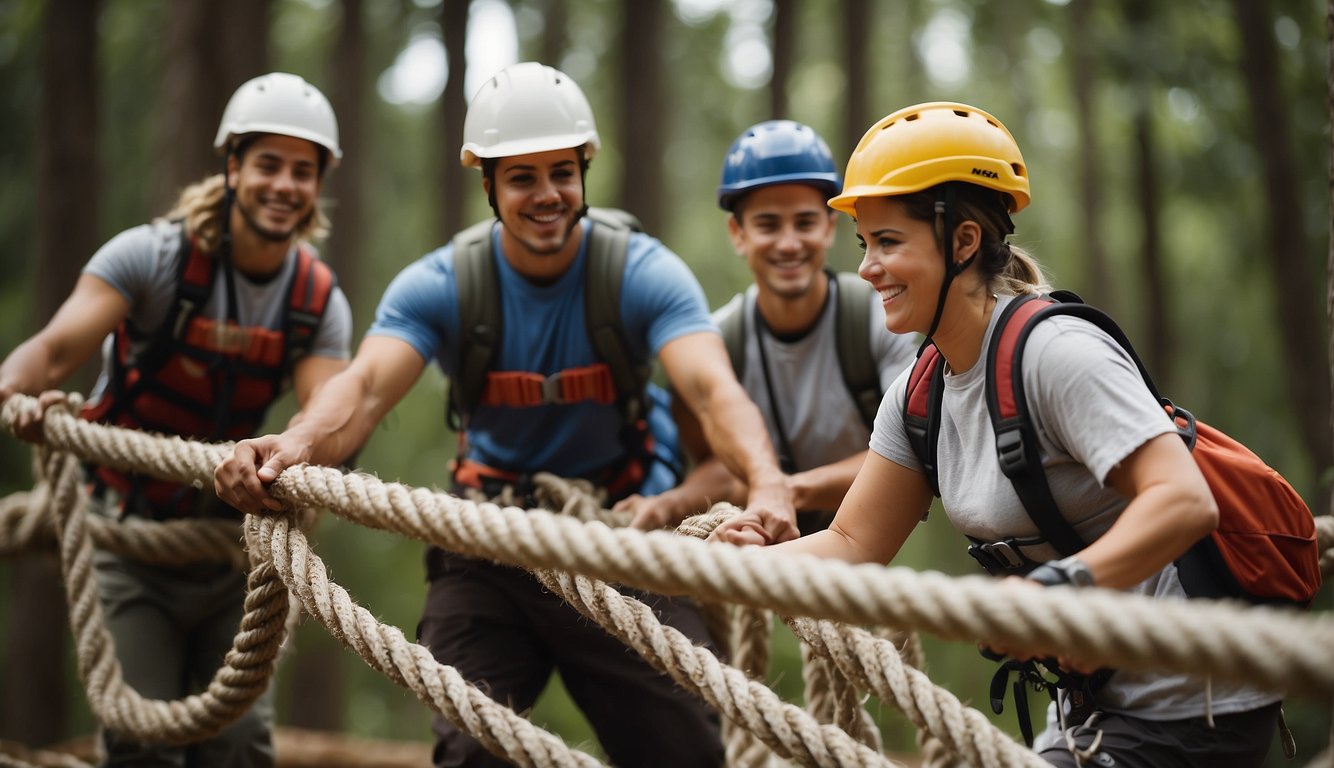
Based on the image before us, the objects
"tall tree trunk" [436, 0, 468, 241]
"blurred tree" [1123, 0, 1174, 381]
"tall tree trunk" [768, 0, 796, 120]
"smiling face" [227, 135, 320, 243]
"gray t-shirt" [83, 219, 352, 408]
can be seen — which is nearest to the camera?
"gray t-shirt" [83, 219, 352, 408]

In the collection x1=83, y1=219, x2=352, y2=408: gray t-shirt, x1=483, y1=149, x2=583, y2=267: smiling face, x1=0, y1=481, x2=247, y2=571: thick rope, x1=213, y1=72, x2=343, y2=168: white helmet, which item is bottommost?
x1=0, y1=481, x2=247, y2=571: thick rope

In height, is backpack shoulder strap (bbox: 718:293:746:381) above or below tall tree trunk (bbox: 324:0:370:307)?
below

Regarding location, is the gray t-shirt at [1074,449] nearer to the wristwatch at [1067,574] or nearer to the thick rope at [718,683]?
the wristwatch at [1067,574]

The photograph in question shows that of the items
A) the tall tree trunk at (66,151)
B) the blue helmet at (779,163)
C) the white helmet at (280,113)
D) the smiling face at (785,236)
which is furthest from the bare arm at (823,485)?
the tall tree trunk at (66,151)

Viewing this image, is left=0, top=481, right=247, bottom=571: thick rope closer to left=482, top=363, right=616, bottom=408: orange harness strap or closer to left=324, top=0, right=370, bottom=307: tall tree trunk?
left=482, top=363, right=616, bottom=408: orange harness strap

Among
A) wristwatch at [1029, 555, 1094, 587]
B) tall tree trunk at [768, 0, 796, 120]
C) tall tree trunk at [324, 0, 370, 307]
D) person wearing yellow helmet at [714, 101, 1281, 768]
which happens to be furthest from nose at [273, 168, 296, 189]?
tall tree trunk at [324, 0, 370, 307]

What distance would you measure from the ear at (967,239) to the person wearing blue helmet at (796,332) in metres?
1.34

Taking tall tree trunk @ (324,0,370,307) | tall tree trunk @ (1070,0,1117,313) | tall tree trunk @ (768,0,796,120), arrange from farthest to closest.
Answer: tall tree trunk @ (1070,0,1117,313)
tall tree trunk @ (324,0,370,307)
tall tree trunk @ (768,0,796,120)

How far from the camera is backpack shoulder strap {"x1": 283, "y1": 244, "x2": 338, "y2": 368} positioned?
3.80 metres

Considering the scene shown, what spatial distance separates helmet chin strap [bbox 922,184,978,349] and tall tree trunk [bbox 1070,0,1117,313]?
947 cm

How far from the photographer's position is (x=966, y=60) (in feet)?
57.0

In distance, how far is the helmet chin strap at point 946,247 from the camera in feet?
6.92

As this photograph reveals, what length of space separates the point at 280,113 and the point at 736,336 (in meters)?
1.81

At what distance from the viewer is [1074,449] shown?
6.17ft
